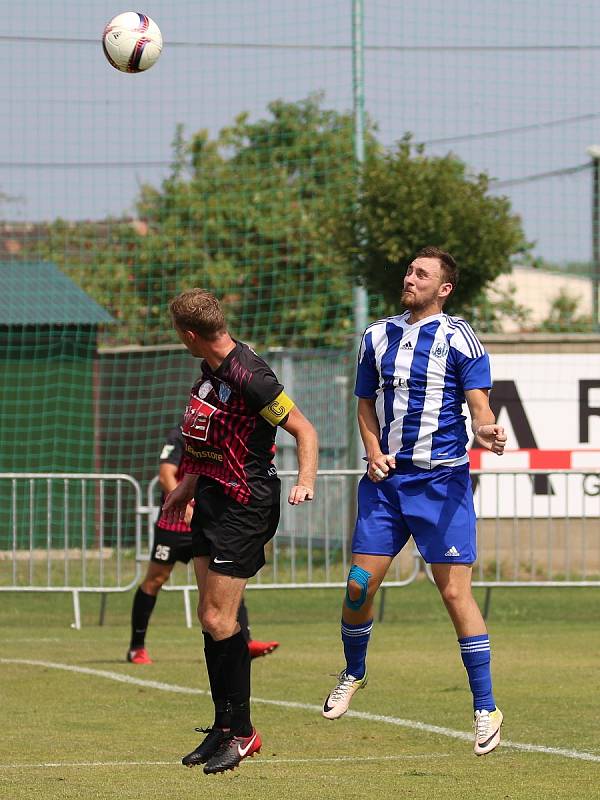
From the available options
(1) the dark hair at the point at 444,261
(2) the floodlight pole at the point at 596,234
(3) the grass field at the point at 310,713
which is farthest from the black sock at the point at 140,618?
(2) the floodlight pole at the point at 596,234

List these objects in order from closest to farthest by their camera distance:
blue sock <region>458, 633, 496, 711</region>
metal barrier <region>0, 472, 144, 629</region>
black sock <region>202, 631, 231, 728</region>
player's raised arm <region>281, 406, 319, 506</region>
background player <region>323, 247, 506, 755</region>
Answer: player's raised arm <region>281, 406, 319, 506</region> < black sock <region>202, 631, 231, 728</region> < blue sock <region>458, 633, 496, 711</region> < background player <region>323, 247, 506, 755</region> < metal barrier <region>0, 472, 144, 629</region>

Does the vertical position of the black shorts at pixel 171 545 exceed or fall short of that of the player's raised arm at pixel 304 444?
it falls short

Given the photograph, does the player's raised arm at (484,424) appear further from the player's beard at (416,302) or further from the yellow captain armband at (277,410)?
the yellow captain armband at (277,410)

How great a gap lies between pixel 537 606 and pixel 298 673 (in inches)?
211

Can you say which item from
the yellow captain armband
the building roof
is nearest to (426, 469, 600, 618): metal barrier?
the yellow captain armband

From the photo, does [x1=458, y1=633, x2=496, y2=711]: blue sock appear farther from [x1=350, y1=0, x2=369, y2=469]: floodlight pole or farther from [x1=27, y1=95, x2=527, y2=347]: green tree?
[x1=350, y1=0, x2=369, y2=469]: floodlight pole

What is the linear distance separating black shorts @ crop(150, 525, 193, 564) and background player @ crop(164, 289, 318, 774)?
4.27 meters

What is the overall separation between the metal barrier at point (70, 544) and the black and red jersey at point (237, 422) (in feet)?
21.8

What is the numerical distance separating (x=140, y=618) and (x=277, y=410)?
4.89m

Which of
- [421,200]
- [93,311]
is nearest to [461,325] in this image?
[421,200]

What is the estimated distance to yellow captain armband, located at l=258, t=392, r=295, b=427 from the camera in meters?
6.95

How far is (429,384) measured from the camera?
730cm

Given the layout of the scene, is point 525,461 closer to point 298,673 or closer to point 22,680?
point 298,673

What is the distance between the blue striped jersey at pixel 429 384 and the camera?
24.0ft
